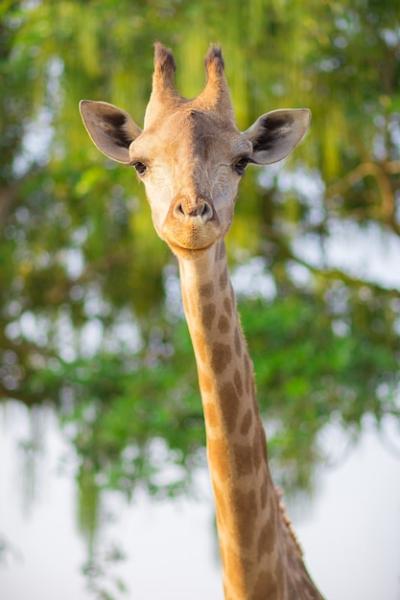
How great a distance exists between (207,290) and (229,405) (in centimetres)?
35

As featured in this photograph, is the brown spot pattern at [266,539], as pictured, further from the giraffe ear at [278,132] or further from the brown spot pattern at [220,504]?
the giraffe ear at [278,132]

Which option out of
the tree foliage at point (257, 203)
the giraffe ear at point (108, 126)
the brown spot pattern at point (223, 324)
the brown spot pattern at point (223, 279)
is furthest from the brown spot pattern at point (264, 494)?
the tree foliage at point (257, 203)

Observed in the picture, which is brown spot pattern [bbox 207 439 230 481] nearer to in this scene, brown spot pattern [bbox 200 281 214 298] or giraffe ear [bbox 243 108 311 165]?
brown spot pattern [bbox 200 281 214 298]

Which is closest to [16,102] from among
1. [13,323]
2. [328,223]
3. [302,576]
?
[13,323]

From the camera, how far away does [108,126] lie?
3623 mm

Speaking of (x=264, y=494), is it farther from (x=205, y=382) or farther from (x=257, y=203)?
(x=257, y=203)

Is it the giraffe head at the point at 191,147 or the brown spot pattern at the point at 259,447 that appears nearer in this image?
the giraffe head at the point at 191,147

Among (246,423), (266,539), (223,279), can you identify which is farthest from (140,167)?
(266,539)

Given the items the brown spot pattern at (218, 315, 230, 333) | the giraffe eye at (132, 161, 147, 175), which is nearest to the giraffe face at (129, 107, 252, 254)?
the giraffe eye at (132, 161, 147, 175)

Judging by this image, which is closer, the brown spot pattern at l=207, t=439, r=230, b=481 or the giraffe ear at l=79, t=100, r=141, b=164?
the brown spot pattern at l=207, t=439, r=230, b=481

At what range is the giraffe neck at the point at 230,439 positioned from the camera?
3.03 meters

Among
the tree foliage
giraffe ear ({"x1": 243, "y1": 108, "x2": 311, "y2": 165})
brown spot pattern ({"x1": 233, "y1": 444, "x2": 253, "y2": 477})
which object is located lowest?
brown spot pattern ({"x1": 233, "y1": 444, "x2": 253, "y2": 477})

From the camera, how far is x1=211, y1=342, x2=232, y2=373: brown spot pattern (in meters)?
3.04

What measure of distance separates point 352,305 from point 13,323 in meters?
3.75
